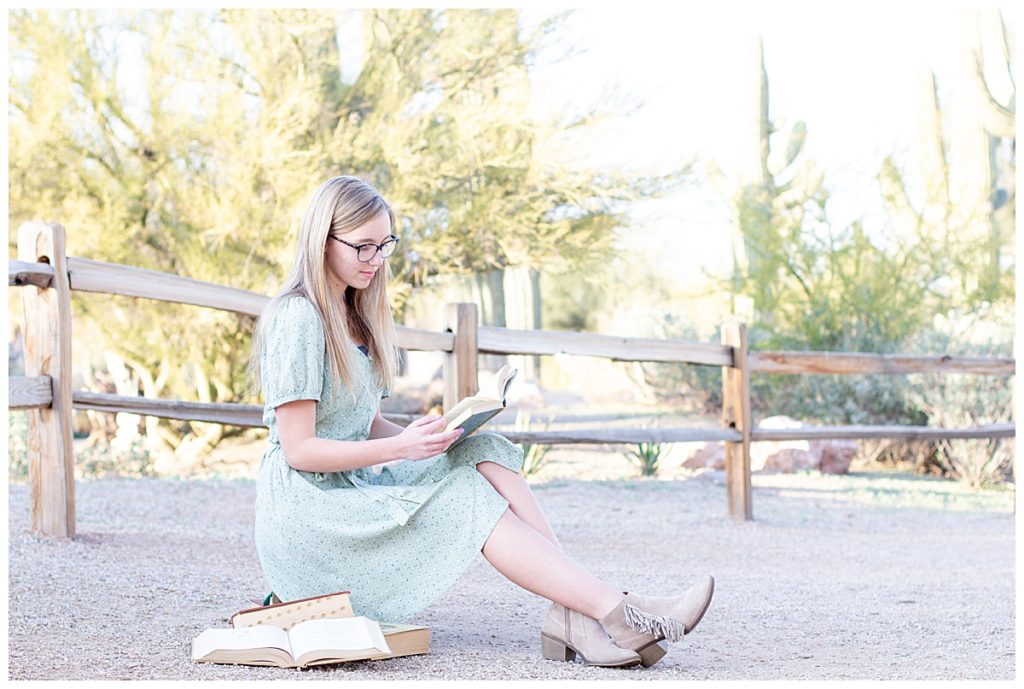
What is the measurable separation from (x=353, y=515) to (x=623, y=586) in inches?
75.6

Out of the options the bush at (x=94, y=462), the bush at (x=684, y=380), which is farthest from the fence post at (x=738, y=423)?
the bush at (x=684, y=380)

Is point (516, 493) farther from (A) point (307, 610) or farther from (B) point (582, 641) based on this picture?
(A) point (307, 610)

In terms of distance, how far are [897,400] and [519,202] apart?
166 inches

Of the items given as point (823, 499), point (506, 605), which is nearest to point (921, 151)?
point (823, 499)

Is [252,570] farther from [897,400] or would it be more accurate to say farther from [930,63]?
[930,63]

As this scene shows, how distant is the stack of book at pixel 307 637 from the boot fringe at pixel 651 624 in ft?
1.85

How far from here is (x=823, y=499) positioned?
27.5 feet

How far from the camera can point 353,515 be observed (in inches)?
119

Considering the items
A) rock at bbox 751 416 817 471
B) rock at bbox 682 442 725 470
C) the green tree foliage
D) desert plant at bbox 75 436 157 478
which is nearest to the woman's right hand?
desert plant at bbox 75 436 157 478

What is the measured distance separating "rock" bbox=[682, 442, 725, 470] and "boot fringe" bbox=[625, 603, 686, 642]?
7.58 m

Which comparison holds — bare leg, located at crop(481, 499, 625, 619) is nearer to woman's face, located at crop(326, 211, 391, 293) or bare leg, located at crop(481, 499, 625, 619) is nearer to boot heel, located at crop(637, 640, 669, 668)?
boot heel, located at crop(637, 640, 669, 668)

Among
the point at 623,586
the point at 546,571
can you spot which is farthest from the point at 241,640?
the point at 623,586

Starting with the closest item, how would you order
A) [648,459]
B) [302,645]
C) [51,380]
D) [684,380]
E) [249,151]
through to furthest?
[302,645]
[51,380]
[648,459]
[249,151]
[684,380]

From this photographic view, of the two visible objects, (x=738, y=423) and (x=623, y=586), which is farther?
(x=738, y=423)
